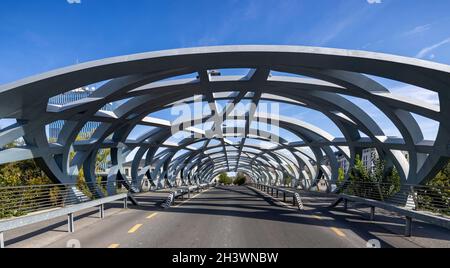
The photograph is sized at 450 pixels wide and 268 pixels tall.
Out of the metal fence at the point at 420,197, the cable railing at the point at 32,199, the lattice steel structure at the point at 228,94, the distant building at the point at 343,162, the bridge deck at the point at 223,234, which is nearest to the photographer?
the bridge deck at the point at 223,234

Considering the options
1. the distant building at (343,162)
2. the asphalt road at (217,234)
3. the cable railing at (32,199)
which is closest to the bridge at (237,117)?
the asphalt road at (217,234)

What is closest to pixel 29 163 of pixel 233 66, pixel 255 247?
pixel 233 66

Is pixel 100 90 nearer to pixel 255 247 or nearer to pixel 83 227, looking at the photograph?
pixel 83 227

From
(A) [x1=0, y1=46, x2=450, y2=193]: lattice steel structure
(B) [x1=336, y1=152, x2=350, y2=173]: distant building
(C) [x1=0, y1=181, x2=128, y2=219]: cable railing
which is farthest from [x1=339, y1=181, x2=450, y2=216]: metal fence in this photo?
(B) [x1=336, y1=152, x2=350, y2=173]: distant building

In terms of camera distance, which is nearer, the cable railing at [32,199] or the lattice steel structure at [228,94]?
the cable railing at [32,199]

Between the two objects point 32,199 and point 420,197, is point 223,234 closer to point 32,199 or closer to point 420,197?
point 420,197

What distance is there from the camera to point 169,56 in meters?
14.9

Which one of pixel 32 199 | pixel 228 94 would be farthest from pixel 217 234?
pixel 228 94

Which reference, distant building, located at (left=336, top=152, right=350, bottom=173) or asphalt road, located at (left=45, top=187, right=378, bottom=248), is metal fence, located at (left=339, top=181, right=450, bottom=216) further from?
distant building, located at (left=336, top=152, right=350, bottom=173)

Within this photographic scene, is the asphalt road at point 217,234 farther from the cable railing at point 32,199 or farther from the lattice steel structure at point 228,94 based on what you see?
the lattice steel structure at point 228,94

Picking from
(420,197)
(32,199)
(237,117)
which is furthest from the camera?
(237,117)

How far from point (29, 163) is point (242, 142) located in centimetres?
2922

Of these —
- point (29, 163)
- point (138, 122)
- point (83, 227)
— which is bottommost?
point (83, 227)

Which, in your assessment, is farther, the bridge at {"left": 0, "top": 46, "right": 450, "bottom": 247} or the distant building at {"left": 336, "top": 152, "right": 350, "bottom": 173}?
the distant building at {"left": 336, "top": 152, "right": 350, "bottom": 173}
